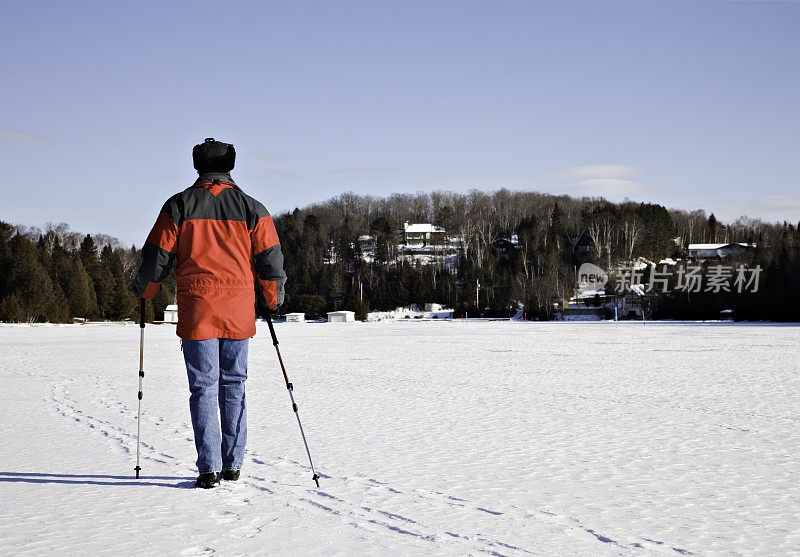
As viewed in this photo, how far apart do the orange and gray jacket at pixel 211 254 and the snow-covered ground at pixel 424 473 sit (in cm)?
101

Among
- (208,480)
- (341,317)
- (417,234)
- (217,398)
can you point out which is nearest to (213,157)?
(217,398)

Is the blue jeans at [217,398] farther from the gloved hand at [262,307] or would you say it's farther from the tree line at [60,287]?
the tree line at [60,287]

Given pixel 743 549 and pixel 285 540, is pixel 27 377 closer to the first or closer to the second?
pixel 285 540

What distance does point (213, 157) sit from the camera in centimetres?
452

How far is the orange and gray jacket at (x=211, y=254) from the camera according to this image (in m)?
4.34

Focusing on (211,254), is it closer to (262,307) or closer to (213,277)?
(213,277)

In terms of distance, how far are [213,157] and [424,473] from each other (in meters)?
2.42

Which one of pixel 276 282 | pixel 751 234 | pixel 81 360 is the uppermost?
pixel 751 234

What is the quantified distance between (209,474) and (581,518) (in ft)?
6.92

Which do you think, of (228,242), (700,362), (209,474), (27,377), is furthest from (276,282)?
(700,362)

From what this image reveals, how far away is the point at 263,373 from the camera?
1313 centimetres

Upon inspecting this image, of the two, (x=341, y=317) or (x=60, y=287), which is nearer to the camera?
(x=60, y=287)

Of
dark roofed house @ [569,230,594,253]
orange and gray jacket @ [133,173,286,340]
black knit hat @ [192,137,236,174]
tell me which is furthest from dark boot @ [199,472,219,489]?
dark roofed house @ [569,230,594,253]

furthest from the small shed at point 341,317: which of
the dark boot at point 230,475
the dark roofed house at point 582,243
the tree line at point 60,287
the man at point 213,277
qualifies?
the man at point 213,277
